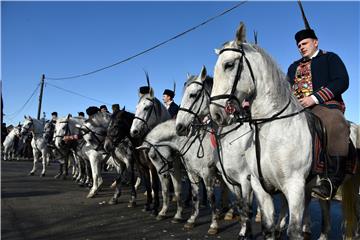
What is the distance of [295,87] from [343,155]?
1143 mm

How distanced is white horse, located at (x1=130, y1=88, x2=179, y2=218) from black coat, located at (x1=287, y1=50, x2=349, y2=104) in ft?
14.5

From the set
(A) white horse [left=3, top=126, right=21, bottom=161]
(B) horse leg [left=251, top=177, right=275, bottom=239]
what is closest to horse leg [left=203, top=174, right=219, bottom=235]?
(B) horse leg [left=251, top=177, right=275, bottom=239]

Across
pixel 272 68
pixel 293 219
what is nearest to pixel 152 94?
pixel 272 68

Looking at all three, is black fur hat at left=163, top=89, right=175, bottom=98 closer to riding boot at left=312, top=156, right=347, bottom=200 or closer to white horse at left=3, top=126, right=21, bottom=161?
riding boot at left=312, top=156, right=347, bottom=200

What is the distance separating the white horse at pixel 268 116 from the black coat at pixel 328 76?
425 mm

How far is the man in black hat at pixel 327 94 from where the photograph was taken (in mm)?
3896

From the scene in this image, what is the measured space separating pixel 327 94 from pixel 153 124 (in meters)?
5.04

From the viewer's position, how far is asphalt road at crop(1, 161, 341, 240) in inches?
255

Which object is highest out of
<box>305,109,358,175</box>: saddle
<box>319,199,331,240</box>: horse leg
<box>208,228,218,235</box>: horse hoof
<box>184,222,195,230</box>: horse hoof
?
<box>305,109,358,175</box>: saddle

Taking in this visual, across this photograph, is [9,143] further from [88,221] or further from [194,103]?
[194,103]

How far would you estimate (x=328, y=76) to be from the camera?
4.14m

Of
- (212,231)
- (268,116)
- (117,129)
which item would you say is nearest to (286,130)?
(268,116)

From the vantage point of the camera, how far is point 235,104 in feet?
11.3

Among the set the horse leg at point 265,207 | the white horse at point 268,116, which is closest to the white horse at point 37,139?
the horse leg at point 265,207
